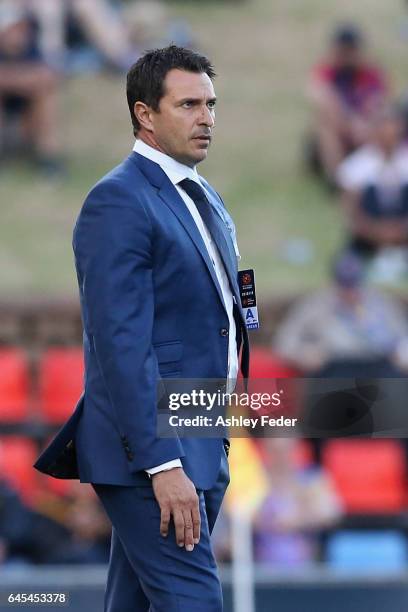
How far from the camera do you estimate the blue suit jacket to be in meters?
3.44

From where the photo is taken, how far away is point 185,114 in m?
3.58

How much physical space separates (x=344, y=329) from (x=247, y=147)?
4.13 meters

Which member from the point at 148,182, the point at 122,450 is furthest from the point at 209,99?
the point at 122,450

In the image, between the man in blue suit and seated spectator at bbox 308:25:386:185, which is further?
seated spectator at bbox 308:25:386:185

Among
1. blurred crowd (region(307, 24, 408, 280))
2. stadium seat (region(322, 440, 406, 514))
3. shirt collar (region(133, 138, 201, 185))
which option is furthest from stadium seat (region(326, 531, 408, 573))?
shirt collar (region(133, 138, 201, 185))

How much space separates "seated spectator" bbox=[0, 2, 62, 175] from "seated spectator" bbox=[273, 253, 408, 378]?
3.20 metres

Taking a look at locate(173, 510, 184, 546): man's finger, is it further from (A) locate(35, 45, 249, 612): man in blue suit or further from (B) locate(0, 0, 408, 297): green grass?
(B) locate(0, 0, 408, 297): green grass

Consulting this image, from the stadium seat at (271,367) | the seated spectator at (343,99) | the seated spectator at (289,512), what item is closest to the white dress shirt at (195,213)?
the seated spectator at (289,512)

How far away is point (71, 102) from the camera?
42.5 ft

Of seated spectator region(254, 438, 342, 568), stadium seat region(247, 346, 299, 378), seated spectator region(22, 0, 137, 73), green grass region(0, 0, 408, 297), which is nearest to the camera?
seated spectator region(254, 438, 342, 568)

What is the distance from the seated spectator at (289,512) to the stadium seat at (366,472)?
322 millimetres

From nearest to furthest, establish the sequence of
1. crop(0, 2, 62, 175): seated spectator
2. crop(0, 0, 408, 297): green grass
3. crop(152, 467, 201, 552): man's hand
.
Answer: crop(152, 467, 201, 552): man's hand < crop(0, 0, 408, 297): green grass < crop(0, 2, 62, 175): seated spectator

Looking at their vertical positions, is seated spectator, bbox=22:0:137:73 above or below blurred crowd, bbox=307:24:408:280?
above

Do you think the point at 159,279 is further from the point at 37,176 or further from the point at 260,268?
the point at 37,176
